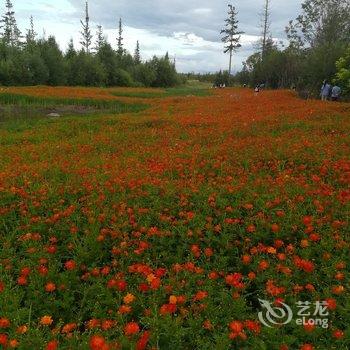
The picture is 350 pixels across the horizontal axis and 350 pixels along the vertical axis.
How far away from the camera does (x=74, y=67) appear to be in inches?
2174

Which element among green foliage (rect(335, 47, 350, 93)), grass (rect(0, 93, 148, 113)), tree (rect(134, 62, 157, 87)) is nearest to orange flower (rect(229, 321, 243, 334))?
green foliage (rect(335, 47, 350, 93))

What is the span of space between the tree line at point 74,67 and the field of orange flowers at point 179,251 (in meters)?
42.1

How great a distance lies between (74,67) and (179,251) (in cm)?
5480

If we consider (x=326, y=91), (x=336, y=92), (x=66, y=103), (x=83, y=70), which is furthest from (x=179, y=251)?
(x=83, y=70)

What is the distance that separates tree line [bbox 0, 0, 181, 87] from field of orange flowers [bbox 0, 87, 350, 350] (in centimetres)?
4208

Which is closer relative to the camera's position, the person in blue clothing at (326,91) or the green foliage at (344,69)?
the green foliage at (344,69)

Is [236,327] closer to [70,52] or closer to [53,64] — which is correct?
[53,64]

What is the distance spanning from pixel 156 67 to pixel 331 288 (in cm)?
6951

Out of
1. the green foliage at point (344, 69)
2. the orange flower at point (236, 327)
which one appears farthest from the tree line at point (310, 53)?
the orange flower at point (236, 327)

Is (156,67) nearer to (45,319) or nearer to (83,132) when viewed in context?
(83,132)

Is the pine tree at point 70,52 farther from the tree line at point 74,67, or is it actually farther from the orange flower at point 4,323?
the orange flower at point 4,323

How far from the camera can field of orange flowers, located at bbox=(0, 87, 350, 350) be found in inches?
133

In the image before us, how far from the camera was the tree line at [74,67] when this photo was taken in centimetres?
4700

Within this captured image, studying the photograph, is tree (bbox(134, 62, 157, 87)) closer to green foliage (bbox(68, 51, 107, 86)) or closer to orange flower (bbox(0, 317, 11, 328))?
green foliage (bbox(68, 51, 107, 86))
